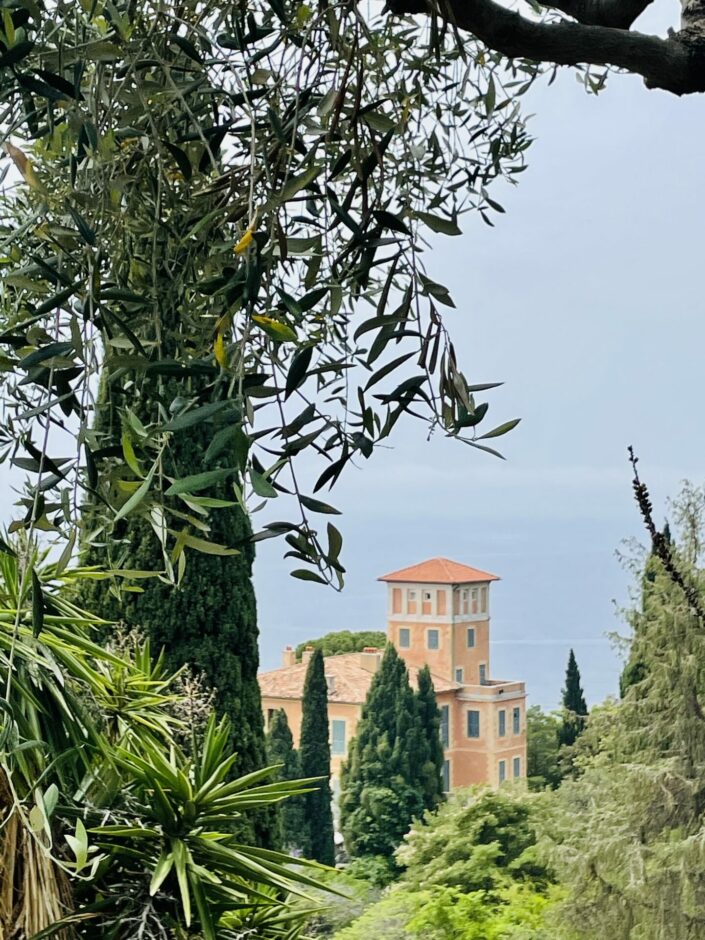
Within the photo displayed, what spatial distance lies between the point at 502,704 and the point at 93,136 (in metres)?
12.7

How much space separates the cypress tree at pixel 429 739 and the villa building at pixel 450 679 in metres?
0.80

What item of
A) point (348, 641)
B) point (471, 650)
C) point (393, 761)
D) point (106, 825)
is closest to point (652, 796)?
point (106, 825)

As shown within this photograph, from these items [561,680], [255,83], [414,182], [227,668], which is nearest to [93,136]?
[255,83]

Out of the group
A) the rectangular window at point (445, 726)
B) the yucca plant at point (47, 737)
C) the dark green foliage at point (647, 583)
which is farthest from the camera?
the rectangular window at point (445, 726)

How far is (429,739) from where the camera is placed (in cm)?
1202

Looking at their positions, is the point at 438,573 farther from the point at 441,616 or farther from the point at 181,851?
the point at 181,851

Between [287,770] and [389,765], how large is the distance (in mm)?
1235

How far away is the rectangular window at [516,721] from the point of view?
43.3 ft

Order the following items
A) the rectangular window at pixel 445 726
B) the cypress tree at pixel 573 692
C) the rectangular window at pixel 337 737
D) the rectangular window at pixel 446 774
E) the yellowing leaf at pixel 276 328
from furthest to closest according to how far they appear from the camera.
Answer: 1. the rectangular window at pixel 337 737
2. the rectangular window at pixel 446 774
3. the rectangular window at pixel 445 726
4. the cypress tree at pixel 573 692
5. the yellowing leaf at pixel 276 328

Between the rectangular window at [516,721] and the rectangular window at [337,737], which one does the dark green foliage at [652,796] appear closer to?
the rectangular window at [516,721]

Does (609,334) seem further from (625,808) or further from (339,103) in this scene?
(339,103)

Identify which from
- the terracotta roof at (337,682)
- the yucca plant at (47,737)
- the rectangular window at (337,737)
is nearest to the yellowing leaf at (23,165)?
the yucca plant at (47,737)

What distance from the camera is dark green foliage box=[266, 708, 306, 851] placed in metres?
10.1

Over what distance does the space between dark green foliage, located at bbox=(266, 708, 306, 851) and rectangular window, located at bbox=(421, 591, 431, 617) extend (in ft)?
6.98
